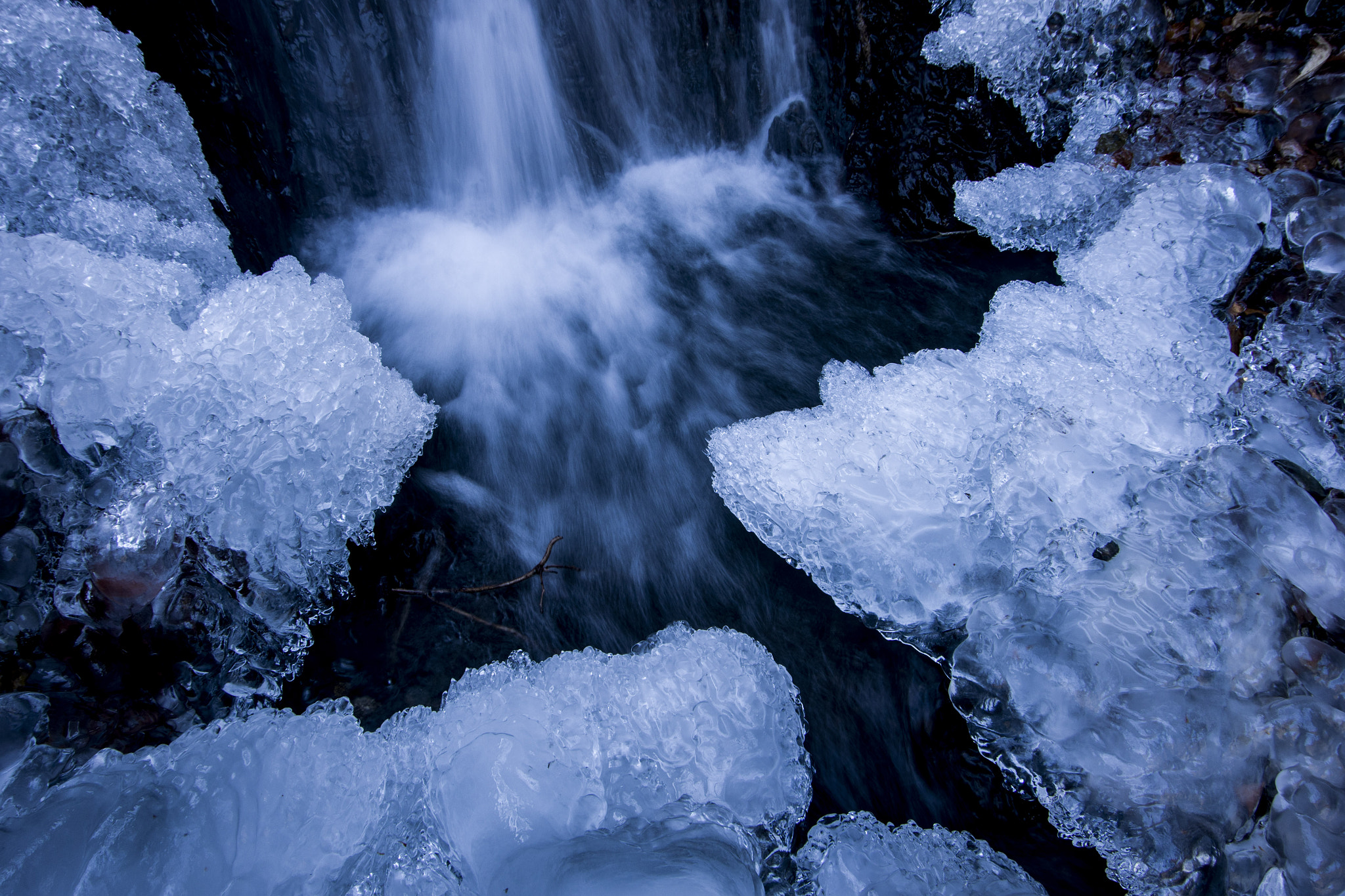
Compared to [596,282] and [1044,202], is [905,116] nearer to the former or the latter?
[1044,202]

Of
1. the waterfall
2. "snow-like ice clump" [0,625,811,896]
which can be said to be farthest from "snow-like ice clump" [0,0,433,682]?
the waterfall

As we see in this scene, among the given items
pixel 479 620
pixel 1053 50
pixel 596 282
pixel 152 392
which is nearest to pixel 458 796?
pixel 479 620

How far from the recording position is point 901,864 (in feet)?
5.88

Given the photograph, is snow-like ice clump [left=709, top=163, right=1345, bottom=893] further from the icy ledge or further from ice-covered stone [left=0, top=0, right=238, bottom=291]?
ice-covered stone [left=0, top=0, right=238, bottom=291]

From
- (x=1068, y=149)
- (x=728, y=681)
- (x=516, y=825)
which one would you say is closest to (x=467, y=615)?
(x=516, y=825)

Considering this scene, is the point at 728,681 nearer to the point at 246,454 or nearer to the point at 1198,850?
the point at 1198,850

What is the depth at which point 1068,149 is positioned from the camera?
9.62 ft

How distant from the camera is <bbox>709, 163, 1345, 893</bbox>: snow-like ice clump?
1.75m

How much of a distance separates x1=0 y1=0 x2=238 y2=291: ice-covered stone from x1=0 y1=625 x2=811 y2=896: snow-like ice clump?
5.04 ft

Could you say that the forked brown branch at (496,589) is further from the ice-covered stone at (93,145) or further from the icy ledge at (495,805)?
the ice-covered stone at (93,145)

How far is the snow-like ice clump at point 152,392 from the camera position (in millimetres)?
1902

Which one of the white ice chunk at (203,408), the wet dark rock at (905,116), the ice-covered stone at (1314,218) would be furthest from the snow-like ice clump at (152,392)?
the ice-covered stone at (1314,218)

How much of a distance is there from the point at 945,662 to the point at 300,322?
2370 millimetres

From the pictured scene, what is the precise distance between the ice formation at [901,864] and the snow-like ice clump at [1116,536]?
243 millimetres
